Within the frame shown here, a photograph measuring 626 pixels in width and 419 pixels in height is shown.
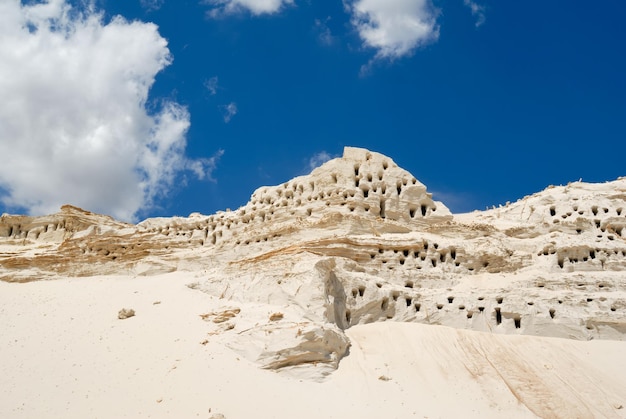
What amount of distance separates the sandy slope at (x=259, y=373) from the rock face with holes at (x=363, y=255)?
1214 mm

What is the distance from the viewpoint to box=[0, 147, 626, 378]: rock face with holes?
25589 millimetres

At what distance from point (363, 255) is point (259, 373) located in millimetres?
10916

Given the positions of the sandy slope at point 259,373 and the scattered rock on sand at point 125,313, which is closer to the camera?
the sandy slope at point 259,373

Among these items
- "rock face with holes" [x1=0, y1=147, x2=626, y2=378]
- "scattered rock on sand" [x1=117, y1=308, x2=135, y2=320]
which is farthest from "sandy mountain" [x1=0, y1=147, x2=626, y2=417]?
"scattered rock on sand" [x1=117, y1=308, x2=135, y2=320]

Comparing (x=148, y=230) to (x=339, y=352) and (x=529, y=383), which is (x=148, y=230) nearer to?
(x=339, y=352)

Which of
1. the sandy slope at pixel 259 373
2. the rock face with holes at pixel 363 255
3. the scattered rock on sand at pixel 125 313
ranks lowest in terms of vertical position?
the sandy slope at pixel 259 373

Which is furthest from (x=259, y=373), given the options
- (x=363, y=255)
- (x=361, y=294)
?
(x=363, y=255)

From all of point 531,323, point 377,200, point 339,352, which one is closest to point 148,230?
point 377,200

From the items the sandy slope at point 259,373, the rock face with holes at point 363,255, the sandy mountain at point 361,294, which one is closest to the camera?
the sandy slope at point 259,373

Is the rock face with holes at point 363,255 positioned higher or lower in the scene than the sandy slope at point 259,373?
higher

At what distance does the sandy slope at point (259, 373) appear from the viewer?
18.8 m

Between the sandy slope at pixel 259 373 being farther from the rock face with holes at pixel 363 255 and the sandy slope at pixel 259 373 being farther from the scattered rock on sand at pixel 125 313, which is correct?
the rock face with holes at pixel 363 255

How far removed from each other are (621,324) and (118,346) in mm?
21029

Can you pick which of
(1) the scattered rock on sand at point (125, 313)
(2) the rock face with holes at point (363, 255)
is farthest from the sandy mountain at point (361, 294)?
(1) the scattered rock on sand at point (125, 313)
